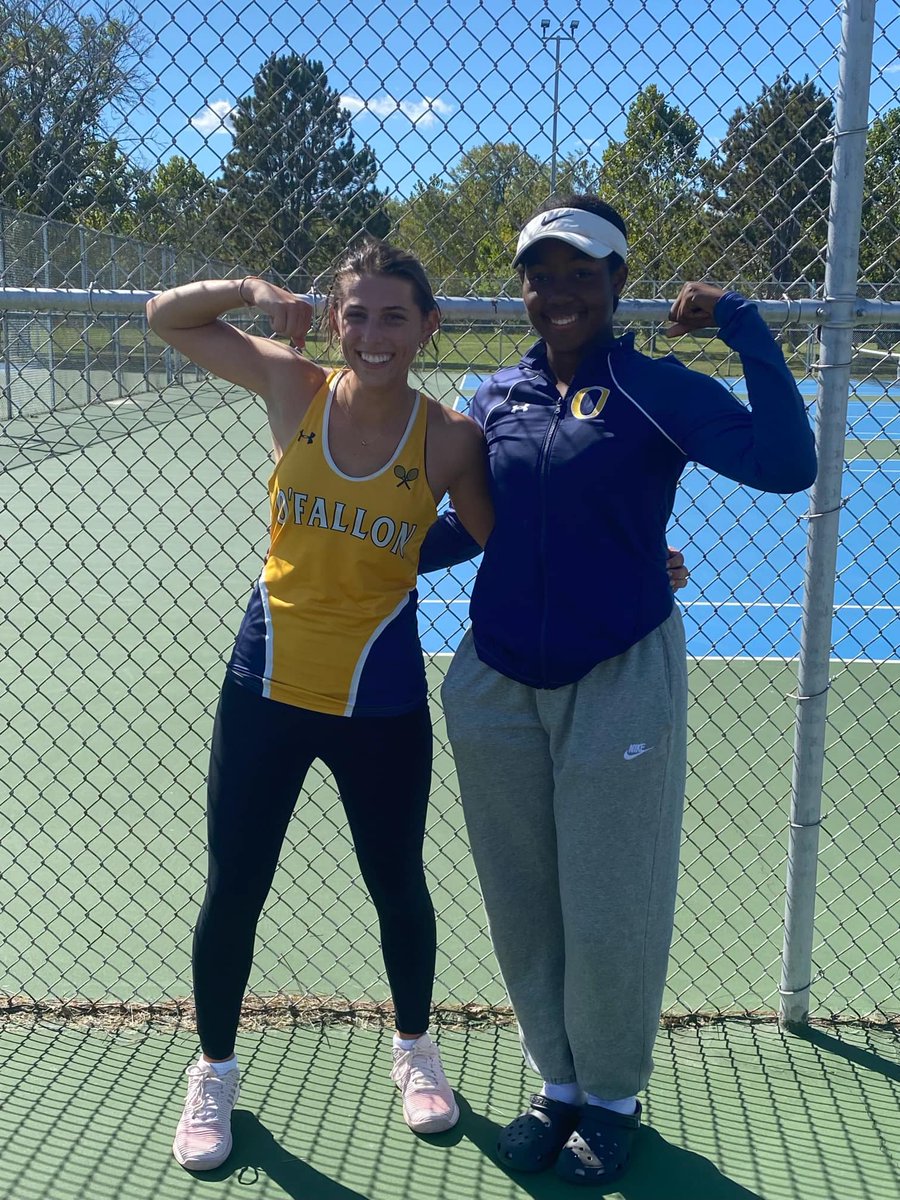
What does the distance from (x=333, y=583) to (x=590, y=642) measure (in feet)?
1.97

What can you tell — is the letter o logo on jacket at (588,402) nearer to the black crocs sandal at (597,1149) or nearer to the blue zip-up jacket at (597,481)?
the blue zip-up jacket at (597,481)

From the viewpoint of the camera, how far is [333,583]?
2543 mm

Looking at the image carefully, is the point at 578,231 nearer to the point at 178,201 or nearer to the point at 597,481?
the point at 597,481

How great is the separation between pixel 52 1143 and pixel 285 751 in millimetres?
1192

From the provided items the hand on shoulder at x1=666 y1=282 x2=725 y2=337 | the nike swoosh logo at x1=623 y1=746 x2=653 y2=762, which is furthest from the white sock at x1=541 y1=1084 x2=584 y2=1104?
the hand on shoulder at x1=666 y1=282 x2=725 y2=337

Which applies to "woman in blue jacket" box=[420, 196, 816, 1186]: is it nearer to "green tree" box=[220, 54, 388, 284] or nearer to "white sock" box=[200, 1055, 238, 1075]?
"white sock" box=[200, 1055, 238, 1075]

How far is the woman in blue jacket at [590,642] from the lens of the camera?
91.4 inches

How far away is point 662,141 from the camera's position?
129 inches

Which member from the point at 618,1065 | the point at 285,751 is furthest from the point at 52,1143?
the point at 618,1065

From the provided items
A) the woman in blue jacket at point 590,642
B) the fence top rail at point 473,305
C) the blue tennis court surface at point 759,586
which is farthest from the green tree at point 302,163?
the blue tennis court surface at point 759,586

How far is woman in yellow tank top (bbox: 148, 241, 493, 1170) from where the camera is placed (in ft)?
8.25

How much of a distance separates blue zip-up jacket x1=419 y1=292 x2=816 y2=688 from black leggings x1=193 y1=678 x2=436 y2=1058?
366mm

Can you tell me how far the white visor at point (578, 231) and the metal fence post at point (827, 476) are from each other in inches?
33.2

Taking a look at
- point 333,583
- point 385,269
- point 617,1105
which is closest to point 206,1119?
point 617,1105
